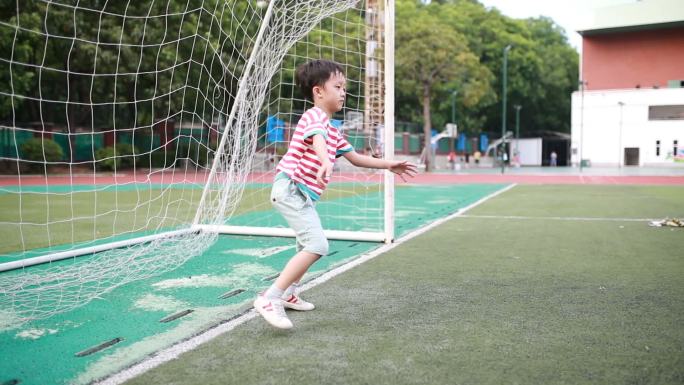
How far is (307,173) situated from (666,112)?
3289 centimetres

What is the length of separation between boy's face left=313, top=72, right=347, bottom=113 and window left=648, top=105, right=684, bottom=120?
2965 cm

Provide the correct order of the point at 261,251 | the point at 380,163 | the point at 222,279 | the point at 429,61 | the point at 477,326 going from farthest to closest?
the point at 429,61 < the point at 261,251 < the point at 222,279 < the point at 380,163 < the point at 477,326

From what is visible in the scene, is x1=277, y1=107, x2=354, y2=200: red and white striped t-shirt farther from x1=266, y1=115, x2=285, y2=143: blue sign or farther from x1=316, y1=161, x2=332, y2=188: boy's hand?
x1=266, y1=115, x2=285, y2=143: blue sign

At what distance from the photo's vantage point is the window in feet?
96.0

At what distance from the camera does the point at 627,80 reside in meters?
38.3

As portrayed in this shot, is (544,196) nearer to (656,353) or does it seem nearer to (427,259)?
(427,259)

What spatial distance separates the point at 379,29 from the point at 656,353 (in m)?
6.19

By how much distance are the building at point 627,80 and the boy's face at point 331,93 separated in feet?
103

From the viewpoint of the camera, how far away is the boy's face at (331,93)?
3.66 metres

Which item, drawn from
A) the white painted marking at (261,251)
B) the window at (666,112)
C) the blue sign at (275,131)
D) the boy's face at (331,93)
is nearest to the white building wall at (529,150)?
the window at (666,112)

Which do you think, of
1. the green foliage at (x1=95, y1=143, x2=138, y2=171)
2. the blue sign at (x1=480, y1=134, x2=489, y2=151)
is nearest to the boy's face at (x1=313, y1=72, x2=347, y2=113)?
the green foliage at (x1=95, y1=143, x2=138, y2=171)

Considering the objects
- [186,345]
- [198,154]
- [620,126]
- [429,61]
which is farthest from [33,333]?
[620,126]

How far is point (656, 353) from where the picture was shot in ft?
9.61

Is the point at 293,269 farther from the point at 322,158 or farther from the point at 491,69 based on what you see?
the point at 491,69
